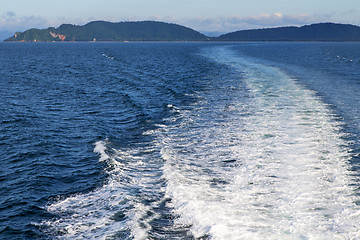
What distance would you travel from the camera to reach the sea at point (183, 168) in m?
11.9

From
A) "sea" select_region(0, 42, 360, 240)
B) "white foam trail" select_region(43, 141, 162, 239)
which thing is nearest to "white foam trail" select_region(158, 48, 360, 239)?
"sea" select_region(0, 42, 360, 240)

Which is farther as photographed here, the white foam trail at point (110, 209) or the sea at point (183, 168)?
the sea at point (183, 168)

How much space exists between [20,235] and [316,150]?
14499mm

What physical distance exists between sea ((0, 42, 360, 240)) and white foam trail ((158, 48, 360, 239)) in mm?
55

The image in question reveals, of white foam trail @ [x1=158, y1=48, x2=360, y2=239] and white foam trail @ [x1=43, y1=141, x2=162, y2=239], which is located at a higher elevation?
white foam trail @ [x1=158, y1=48, x2=360, y2=239]

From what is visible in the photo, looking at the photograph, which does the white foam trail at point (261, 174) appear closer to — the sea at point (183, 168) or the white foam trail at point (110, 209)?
the sea at point (183, 168)

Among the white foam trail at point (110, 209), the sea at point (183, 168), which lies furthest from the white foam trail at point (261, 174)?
the white foam trail at point (110, 209)

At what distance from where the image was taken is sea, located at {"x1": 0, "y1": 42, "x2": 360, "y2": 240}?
11852 millimetres

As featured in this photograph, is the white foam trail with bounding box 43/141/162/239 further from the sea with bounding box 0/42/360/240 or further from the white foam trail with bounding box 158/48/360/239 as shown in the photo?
the white foam trail with bounding box 158/48/360/239

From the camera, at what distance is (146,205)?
13.3 m

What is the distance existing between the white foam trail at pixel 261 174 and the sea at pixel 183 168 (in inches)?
2.2

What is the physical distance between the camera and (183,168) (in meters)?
16.9

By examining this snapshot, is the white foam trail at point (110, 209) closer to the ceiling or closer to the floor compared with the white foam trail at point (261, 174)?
closer to the floor

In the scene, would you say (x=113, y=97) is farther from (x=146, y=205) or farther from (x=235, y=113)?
(x=146, y=205)
